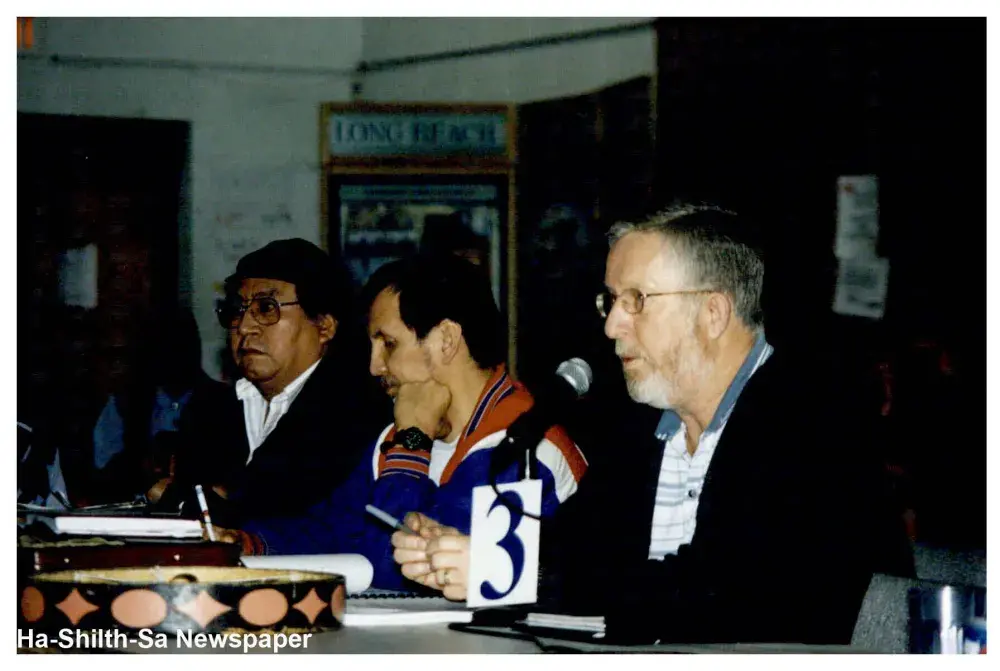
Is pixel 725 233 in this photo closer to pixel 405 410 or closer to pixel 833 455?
pixel 833 455

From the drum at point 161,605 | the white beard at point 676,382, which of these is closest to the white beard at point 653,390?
the white beard at point 676,382

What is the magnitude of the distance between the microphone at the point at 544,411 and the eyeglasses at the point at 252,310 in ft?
5.11

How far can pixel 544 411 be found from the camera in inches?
76.7

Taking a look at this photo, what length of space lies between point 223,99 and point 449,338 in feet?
2.51

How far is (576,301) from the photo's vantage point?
10.9ft

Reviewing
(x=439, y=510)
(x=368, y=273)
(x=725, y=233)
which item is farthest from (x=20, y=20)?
(x=725, y=233)

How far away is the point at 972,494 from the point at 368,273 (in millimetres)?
1476

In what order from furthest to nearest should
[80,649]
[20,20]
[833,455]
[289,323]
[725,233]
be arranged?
[289,323]
[20,20]
[725,233]
[833,455]
[80,649]

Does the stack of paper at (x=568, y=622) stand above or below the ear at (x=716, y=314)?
below

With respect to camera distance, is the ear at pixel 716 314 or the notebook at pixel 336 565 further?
the ear at pixel 716 314

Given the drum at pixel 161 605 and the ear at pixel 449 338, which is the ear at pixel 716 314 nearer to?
the ear at pixel 449 338

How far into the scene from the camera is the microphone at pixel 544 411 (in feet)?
6.38

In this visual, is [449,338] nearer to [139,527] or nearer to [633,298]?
[633,298]

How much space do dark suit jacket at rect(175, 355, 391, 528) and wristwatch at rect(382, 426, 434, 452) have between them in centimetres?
34
